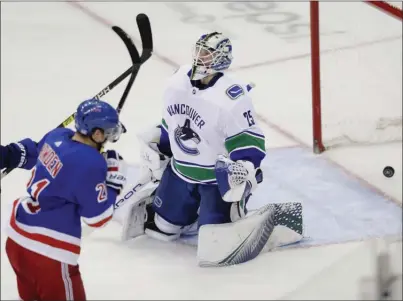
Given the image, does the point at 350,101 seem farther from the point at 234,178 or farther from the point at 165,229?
the point at 234,178

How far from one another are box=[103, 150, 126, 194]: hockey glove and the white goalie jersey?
1.48 feet

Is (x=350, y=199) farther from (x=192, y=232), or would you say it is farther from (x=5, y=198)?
(x=5, y=198)

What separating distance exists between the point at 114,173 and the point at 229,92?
519 millimetres

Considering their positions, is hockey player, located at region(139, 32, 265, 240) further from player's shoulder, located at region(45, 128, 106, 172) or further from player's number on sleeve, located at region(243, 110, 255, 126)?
player's shoulder, located at region(45, 128, 106, 172)

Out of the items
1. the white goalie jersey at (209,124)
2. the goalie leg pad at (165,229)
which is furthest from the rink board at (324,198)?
the white goalie jersey at (209,124)

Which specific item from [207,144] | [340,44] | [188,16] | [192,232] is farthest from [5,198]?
[188,16]

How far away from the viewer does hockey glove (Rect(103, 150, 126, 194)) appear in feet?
6.75

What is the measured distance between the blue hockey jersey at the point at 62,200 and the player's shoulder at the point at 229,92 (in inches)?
19.6

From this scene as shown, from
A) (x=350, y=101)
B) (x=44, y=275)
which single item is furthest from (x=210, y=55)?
(x=350, y=101)

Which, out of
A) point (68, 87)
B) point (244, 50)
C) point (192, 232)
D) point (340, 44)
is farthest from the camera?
point (244, 50)

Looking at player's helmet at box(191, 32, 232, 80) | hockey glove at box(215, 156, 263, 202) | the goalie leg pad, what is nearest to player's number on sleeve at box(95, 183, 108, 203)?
hockey glove at box(215, 156, 263, 202)

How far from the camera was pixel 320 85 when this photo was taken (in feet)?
11.2

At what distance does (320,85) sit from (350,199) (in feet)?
1.92

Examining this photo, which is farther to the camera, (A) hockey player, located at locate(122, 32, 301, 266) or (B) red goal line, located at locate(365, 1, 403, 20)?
(B) red goal line, located at locate(365, 1, 403, 20)
